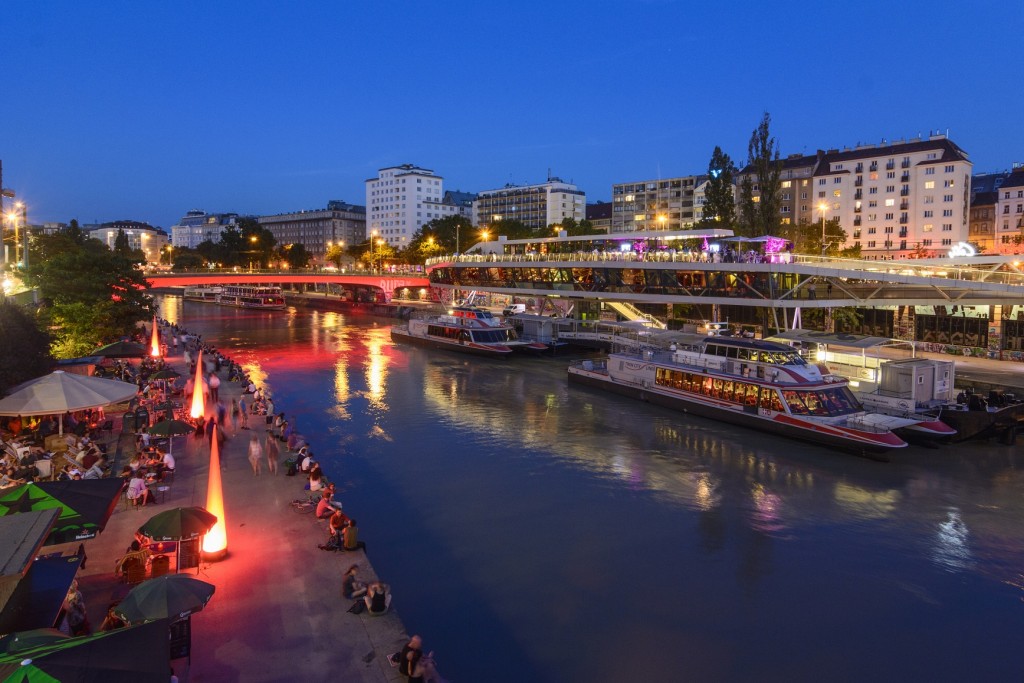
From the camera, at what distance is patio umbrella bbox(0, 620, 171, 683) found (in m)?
6.72

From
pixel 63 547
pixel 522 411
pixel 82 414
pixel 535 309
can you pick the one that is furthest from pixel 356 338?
pixel 63 547

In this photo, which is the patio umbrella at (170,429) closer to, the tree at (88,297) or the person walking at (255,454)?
the person walking at (255,454)

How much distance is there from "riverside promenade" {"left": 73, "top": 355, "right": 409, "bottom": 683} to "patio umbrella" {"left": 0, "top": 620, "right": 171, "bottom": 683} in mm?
2553

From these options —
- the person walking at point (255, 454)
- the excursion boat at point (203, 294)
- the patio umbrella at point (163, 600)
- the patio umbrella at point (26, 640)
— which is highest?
the excursion boat at point (203, 294)

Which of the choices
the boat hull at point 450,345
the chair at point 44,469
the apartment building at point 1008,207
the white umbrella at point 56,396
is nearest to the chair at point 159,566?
the chair at point 44,469

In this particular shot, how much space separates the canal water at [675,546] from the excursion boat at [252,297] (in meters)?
81.1

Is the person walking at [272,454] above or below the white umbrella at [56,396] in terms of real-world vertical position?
below

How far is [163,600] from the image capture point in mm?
9562

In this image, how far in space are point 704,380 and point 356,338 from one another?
4249 centimetres

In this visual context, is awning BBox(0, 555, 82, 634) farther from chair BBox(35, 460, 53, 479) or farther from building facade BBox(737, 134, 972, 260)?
building facade BBox(737, 134, 972, 260)

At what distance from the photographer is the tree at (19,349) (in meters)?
21.0

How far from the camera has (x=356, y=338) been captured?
218 feet

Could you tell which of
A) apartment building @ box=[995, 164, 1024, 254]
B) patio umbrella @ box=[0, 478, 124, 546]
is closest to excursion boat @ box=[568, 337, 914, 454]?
patio umbrella @ box=[0, 478, 124, 546]

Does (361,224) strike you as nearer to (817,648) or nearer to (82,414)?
(82,414)
